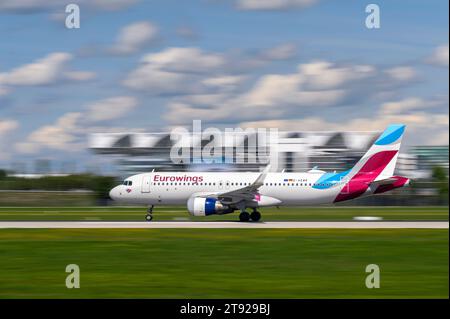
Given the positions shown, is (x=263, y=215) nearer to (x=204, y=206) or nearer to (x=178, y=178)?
(x=178, y=178)

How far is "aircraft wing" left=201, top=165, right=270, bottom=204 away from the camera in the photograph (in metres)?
46.8

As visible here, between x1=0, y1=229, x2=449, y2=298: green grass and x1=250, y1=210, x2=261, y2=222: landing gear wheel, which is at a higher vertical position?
x1=250, y1=210, x2=261, y2=222: landing gear wheel

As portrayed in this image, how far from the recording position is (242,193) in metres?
47.3

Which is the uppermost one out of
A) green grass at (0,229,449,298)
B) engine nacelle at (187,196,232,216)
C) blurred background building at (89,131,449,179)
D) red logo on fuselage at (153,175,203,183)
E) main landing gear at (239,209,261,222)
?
blurred background building at (89,131,449,179)

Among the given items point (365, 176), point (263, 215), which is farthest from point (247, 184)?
point (365, 176)

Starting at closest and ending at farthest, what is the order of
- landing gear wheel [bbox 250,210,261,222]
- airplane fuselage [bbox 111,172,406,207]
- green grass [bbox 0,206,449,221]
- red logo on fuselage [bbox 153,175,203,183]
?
landing gear wheel [bbox 250,210,261,222], airplane fuselage [bbox 111,172,406,207], red logo on fuselage [bbox 153,175,203,183], green grass [bbox 0,206,449,221]

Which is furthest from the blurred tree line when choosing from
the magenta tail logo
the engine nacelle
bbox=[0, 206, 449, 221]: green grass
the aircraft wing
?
the magenta tail logo

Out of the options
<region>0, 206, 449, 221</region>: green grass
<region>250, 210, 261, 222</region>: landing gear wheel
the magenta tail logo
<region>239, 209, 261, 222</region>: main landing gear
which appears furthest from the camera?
<region>0, 206, 449, 221</region>: green grass

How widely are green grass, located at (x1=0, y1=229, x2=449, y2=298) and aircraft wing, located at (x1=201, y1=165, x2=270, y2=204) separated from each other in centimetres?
863

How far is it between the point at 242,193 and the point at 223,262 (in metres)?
22.4

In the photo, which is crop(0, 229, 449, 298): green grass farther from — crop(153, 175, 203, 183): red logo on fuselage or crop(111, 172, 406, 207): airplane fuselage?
crop(153, 175, 203, 183): red logo on fuselage

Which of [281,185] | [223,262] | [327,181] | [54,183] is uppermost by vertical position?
[54,183]

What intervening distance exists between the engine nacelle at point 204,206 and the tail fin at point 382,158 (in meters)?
10.3
